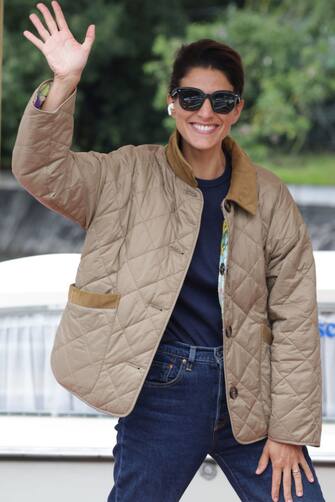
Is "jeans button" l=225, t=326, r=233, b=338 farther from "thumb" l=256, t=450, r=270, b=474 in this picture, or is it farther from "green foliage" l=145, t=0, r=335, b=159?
"green foliage" l=145, t=0, r=335, b=159

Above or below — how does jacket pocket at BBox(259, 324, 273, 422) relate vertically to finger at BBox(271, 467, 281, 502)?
above

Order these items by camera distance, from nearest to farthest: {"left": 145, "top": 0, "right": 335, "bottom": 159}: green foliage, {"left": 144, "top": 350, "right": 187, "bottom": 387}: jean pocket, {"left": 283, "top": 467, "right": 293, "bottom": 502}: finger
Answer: {"left": 144, "top": 350, "right": 187, "bottom": 387}: jean pocket
{"left": 283, "top": 467, "right": 293, "bottom": 502}: finger
{"left": 145, "top": 0, "right": 335, "bottom": 159}: green foliage

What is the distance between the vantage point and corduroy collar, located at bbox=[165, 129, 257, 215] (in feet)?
7.84

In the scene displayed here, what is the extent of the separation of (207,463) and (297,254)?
93 centimetres

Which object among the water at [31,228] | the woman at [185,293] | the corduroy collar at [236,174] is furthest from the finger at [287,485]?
the water at [31,228]

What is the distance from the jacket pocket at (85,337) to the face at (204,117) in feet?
1.35

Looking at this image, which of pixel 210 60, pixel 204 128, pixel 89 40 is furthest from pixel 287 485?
pixel 89 40

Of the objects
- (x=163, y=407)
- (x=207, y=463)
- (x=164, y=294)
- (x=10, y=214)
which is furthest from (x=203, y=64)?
(x=10, y=214)

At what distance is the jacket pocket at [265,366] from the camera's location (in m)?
2.46

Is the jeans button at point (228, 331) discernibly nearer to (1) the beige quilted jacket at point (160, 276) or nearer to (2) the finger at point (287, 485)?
(1) the beige quilted jacket at point (160, 276)

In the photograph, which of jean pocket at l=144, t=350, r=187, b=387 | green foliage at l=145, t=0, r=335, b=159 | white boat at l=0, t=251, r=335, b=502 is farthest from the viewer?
green foliage at l=145, t=0, r=335, b=159

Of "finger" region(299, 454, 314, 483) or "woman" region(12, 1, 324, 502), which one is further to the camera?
"finger" region(299, 454, 314, 483)

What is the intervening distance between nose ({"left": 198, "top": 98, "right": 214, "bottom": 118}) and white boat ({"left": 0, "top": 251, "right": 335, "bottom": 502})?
1.10 m

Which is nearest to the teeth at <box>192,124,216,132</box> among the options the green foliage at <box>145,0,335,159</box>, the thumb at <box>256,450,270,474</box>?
the thumb at <box>256,450,270,474</box>
